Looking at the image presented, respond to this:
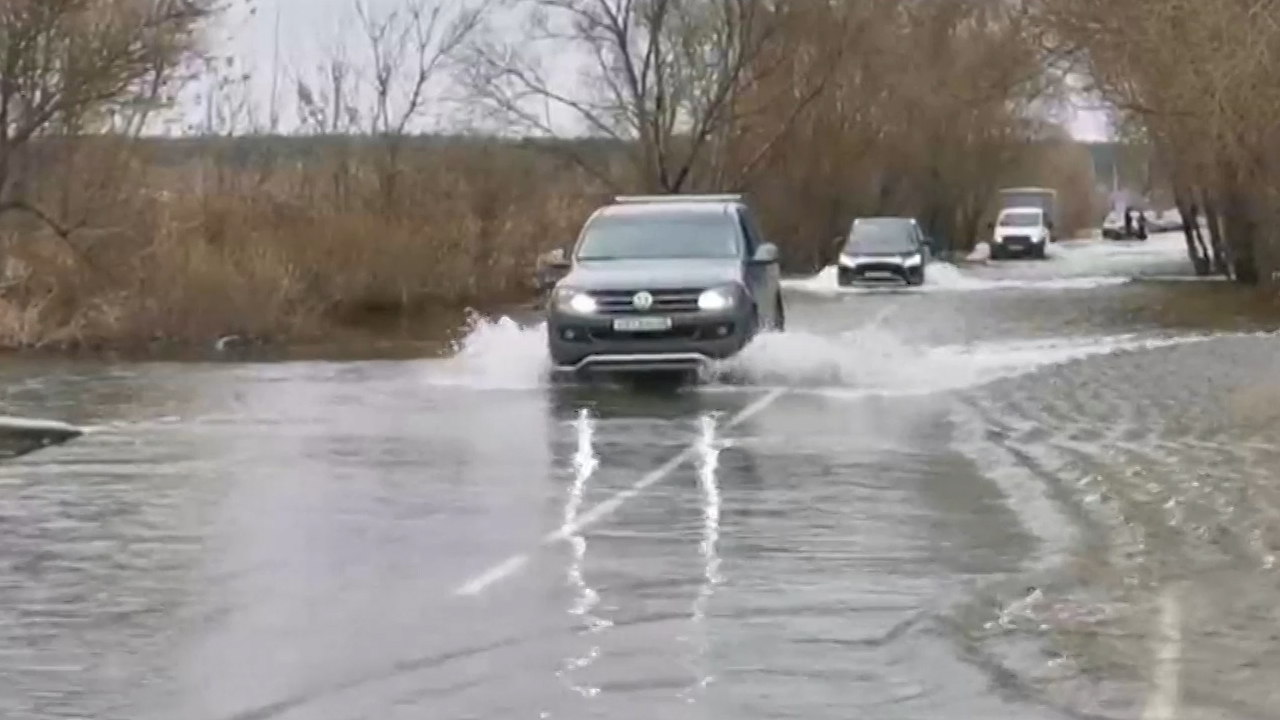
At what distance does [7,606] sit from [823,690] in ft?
12.7

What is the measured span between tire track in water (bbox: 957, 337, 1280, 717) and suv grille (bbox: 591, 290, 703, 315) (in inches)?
106

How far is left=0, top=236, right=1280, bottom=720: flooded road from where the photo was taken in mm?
7945

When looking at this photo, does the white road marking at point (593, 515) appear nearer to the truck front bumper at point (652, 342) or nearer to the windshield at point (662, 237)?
the truck front bumper at point (652, 342)

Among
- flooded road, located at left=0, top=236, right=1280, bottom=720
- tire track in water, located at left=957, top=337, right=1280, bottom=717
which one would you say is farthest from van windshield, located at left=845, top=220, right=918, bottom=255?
flooded road, located at left=0, top=236, right=1280, bottom=720

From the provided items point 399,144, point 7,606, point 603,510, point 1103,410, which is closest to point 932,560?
point 603,510

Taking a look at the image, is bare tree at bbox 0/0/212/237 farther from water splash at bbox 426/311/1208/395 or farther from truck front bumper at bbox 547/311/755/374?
truck front bumper at bbox 547/311/755/374

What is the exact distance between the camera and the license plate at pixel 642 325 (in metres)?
20.3

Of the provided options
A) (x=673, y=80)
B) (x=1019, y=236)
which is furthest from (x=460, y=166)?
(x=1019, y=236)

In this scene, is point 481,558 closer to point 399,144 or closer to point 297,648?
point 297,648

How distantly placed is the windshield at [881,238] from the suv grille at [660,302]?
3288cm

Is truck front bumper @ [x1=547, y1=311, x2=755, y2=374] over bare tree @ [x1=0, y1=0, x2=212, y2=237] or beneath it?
beneath

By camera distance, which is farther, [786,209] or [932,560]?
[786,209]

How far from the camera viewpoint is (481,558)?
1080 cm

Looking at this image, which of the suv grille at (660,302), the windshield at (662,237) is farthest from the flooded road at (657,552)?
the windshield at (662,237)
